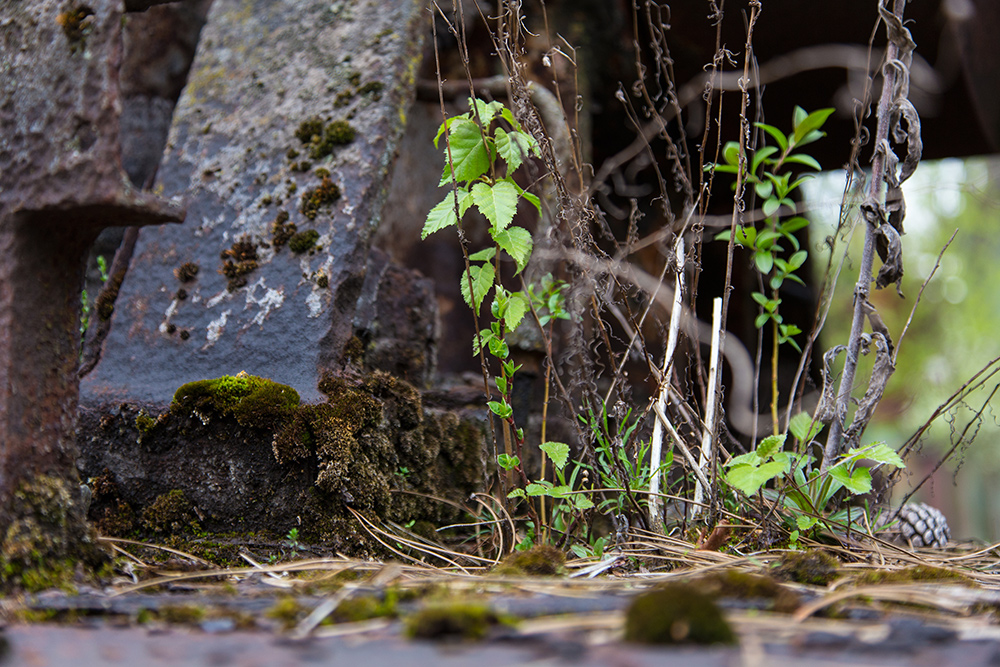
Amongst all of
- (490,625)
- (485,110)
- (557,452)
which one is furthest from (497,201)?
(490,625)

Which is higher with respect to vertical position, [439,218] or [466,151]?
[466,151]

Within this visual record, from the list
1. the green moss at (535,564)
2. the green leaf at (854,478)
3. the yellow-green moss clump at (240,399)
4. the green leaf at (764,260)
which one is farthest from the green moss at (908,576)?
the yellow-green moss clump at (240,399)

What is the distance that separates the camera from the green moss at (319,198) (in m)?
2.18

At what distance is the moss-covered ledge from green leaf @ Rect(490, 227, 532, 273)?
1.85ft

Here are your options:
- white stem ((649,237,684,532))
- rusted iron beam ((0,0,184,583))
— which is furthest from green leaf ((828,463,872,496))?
rusted iron beam ((0,0,184,583))

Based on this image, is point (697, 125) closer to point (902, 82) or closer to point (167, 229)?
point (902, 82)

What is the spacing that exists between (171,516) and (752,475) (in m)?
1.40

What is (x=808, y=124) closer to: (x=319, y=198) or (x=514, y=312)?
(x=514, y=312)

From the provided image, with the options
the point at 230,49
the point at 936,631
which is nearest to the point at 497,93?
the point at 230,49

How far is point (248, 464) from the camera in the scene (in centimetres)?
185

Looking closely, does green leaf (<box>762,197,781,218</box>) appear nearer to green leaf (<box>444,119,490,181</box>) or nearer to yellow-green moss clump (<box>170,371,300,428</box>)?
green leaf (<box>444,119,490,181</box>)

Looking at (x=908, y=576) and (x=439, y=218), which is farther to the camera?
(x=439, y=218)

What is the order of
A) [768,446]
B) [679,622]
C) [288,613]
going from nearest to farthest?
[679,622]
[288,613]
[768,446]

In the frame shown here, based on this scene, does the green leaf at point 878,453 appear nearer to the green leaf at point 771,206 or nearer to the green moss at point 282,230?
the green leaf at point 771,206
